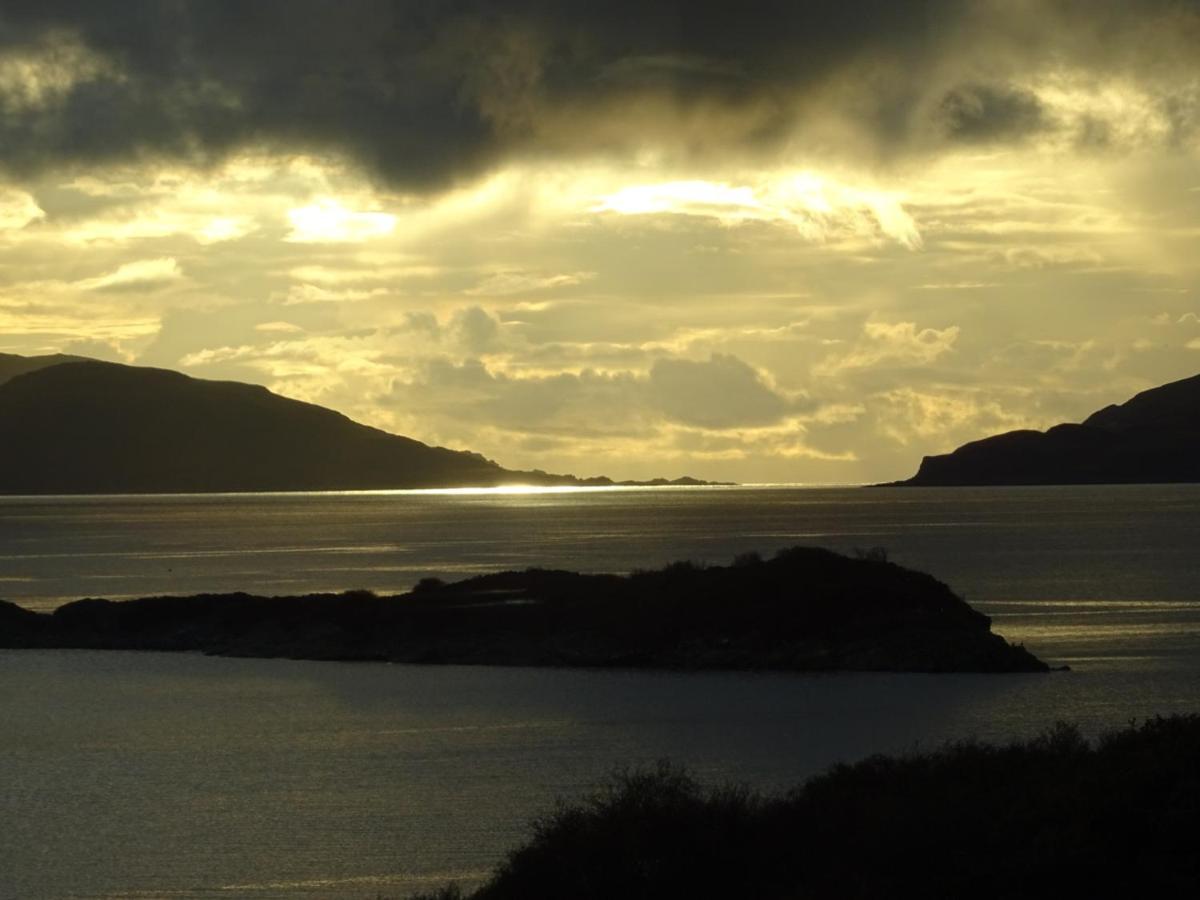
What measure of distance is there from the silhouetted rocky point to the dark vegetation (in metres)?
38.8

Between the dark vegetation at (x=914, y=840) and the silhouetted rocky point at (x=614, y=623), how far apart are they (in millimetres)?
38757

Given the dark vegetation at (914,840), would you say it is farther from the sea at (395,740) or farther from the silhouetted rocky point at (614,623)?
the silhouetted rocky point at (614,623)

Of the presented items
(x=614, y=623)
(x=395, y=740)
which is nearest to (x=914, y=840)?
(x=395, y=740)

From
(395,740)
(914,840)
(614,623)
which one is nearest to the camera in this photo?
(914,840)

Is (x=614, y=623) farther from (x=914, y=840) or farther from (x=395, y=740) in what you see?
(x=914, y=840)

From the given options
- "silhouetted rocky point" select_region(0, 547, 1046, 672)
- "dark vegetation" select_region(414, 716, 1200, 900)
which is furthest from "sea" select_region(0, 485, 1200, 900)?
"dark vegetation" select_region(414, 716, 1200, 900)

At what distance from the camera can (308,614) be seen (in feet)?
274

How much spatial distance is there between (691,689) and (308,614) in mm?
26673

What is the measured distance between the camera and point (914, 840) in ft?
88.3

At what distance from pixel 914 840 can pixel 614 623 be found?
160 ft

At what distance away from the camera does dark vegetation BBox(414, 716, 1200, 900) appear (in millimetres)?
24781

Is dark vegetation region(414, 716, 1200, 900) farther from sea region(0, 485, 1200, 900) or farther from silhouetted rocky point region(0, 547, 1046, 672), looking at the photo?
silhouetted rocky point region(0, 547, 1046, 672)

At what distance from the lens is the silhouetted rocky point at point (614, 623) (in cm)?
6994

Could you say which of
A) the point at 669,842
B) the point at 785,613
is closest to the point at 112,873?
the point at 669,842
